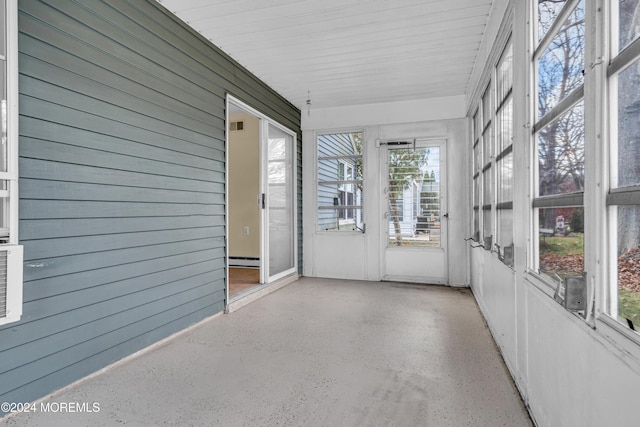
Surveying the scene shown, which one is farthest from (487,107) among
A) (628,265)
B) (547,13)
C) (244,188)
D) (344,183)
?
(244,188)

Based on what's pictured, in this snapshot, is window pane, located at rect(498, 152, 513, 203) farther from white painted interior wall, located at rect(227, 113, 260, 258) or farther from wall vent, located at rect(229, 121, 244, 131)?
wall vent, located at rect(229, 121, 244, 131)

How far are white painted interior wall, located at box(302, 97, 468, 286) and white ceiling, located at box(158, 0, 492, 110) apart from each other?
0.44 meters

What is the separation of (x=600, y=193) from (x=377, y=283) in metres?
4.03

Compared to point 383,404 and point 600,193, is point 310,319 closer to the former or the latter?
point 383,404

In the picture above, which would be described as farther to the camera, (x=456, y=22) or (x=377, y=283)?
(x=377, y=283)

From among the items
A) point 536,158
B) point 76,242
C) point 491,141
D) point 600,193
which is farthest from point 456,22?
point 76,242

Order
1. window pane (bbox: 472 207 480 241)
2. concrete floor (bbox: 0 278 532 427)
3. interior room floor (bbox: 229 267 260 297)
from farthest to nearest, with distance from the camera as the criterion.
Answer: interior room floor (bbox: 229 267 260 297), window pane (bbox: 472 207 480 241), concrete floor (bbox: 0 278 532 427)

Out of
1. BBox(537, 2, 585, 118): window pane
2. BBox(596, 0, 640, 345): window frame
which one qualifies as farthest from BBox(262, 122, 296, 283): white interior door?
BBox(596, 0, 640, 345): window frame

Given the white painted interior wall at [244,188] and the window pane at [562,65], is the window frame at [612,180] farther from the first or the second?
the white painted interior wall at [244,188]

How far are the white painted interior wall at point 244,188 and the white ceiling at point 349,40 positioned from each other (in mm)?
1563

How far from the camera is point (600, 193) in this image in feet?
3.50

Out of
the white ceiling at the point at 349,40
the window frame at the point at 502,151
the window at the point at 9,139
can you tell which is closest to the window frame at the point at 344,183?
the white ceiling at the point at 349,40

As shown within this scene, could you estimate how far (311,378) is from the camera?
2.11 metres

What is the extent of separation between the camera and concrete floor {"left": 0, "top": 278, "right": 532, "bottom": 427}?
1.71 meters
